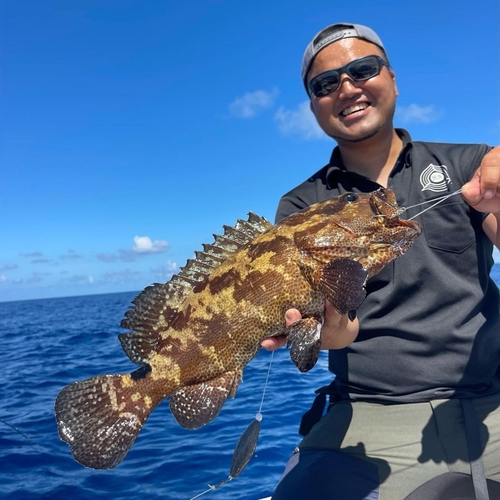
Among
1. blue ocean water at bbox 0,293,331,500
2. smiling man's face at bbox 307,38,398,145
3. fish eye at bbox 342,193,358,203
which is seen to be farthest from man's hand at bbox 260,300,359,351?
blue ocean water at bbox 0,293,331,500

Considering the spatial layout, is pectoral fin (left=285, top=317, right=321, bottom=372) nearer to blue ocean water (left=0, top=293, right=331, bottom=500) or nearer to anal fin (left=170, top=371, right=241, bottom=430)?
anal fin (left=170, top=371, right=241, bottom=430)

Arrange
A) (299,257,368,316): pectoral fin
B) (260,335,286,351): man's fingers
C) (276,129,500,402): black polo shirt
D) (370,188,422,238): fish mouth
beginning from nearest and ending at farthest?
(299,257,368,316): pectoral fin < (260,335,286,351): man's fingers < (370,188,422,238): fish mouth < (276,129,500,402): black polo shirt

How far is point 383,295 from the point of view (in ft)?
12.9

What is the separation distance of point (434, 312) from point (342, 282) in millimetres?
1250

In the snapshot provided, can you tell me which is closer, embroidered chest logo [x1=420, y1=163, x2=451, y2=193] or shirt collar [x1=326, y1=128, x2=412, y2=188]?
embroidered chest logo [x1=420, y1=163, x2=451, y2=193]

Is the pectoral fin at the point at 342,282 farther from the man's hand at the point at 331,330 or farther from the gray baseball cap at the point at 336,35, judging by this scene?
the gray baseball cap at the point at 336,35

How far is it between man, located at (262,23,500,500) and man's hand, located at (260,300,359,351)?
0.01 meters

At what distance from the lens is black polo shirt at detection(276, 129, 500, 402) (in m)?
3.78

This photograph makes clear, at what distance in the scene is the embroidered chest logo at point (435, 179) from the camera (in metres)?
4.07

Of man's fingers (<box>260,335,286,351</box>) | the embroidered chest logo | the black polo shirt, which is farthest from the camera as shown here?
the embroidered chest logo

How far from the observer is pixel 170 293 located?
3689 mm

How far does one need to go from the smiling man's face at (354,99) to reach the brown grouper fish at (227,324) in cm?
106

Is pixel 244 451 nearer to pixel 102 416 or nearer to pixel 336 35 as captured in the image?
pixel 102 416

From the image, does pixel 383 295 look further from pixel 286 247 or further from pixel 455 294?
pixel 286 247
